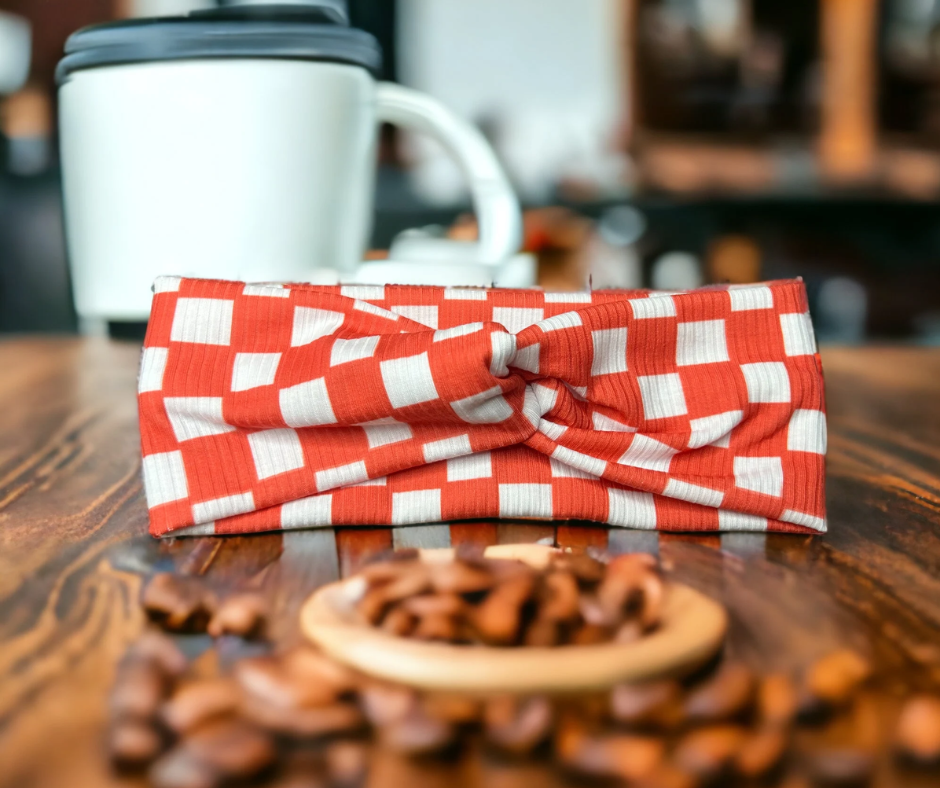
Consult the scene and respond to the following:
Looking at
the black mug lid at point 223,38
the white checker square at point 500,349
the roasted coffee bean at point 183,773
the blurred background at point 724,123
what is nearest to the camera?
the roasted coffee bean at point 183,773

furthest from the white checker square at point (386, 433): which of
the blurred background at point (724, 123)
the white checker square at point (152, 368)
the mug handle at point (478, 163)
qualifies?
the blurred background at point (724, 123)

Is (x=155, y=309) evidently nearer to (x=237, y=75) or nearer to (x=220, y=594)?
(x=220, y=594)

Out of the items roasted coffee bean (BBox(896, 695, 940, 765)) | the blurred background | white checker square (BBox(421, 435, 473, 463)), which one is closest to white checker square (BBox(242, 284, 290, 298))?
white checker square (BBox(421, 435, 473, 463))

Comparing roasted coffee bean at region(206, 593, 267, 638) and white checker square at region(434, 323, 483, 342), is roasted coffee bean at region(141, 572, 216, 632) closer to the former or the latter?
roasted coffee bean at region(206, 593, 267, 638)

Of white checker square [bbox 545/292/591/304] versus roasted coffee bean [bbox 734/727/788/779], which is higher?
white checker square [bbox 545/292/591/304]

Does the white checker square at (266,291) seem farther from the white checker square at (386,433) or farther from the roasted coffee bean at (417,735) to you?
the roasted coffee bean at (417,735)
